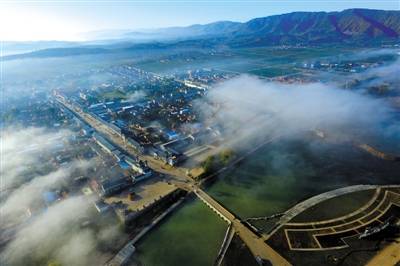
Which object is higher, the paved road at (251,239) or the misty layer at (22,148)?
the paved road at (251,239)

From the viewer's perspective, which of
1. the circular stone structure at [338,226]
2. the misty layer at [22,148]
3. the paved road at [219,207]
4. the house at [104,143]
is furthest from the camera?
the house at [104,143]

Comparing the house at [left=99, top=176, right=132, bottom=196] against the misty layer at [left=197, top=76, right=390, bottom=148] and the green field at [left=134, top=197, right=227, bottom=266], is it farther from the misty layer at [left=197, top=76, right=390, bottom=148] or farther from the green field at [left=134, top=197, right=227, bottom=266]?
the misty layer at [left=197, top=76, right=390, bottom=148]

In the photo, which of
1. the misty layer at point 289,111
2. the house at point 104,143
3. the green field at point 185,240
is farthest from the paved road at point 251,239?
the house at point 104,143

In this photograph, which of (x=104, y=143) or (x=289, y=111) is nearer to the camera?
(x=104, y=143)

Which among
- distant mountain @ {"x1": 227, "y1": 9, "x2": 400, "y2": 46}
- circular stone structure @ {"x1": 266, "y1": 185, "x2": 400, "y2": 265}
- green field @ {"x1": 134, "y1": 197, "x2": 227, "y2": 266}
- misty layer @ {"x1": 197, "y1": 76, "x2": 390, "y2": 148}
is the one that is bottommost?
green field @ {"x1": 134, "y1": 197, "x2": 227, "y2": 266}

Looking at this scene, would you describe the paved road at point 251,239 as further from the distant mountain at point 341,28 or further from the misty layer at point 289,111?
the distant mountain at point 341,28

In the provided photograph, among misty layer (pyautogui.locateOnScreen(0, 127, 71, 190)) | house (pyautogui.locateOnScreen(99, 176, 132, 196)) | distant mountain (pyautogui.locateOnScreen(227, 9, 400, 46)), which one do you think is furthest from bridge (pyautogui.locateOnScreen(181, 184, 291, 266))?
distant mountain (pyautogui.locateOnScreen(227, 9, 400, 46))

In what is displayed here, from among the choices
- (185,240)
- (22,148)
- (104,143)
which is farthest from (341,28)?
(185,240)

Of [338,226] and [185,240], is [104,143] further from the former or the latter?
[338,226]
